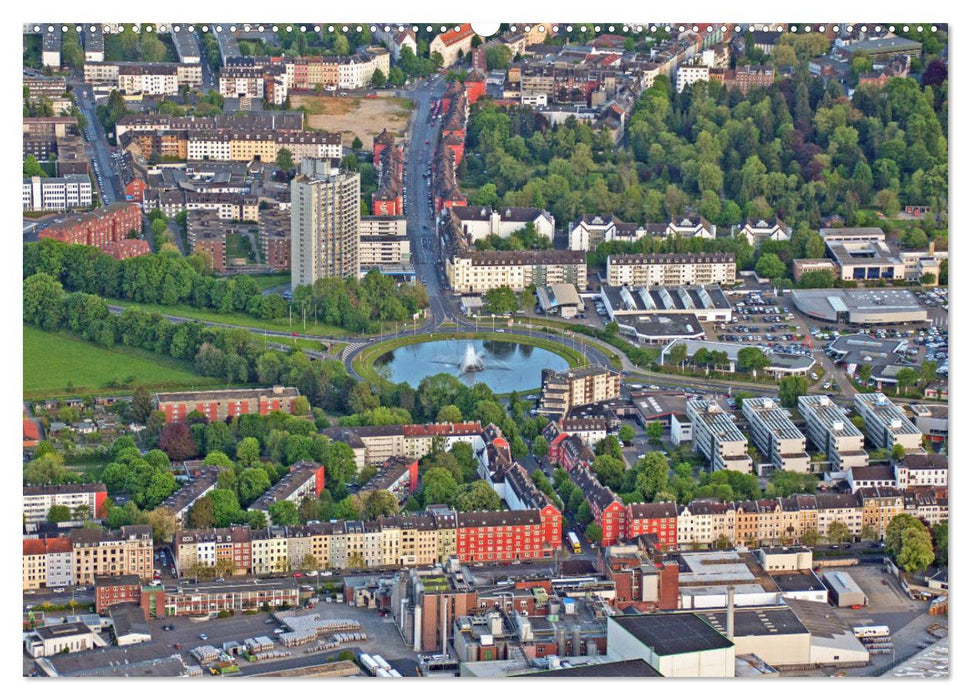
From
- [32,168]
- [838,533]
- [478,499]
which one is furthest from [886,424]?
[32,168]

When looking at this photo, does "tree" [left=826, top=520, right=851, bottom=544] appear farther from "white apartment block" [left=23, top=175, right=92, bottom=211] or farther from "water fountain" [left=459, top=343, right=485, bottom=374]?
"white apartment block" [left=23, top=175, right=92, bottom=211]

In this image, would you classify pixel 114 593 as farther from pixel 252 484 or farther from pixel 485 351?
pixel 485 351

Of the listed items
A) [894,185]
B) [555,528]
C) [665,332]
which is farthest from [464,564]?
[894,185]

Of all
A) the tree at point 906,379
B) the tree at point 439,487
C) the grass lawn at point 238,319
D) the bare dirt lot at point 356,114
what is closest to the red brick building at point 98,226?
the grass lawn at point 238,319

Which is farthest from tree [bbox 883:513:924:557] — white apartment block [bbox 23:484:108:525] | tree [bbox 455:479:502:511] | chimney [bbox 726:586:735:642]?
white apartment block [bbox 23:484:108:525]

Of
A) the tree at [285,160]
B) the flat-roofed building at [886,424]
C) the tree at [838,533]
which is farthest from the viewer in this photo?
the tree at [285,160]

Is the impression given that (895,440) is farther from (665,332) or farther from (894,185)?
(894,185)

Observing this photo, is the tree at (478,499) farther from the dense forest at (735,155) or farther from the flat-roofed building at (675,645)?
the dense forest at (735,155)
